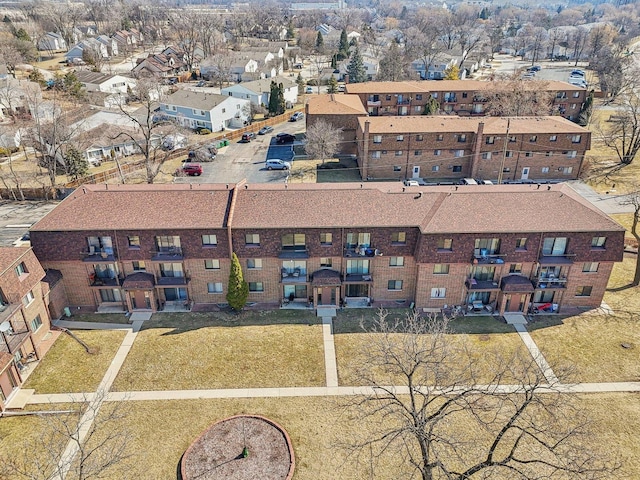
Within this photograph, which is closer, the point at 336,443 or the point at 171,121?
the point at 336,443

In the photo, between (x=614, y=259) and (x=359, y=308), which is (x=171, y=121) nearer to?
(x=359, y=308)

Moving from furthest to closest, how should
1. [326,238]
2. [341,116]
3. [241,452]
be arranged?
[341,116]
[326,238]
[241,452]

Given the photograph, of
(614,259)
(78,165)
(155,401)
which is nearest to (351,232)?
(155,401)

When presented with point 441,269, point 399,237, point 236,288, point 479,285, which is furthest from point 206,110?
point 479,285

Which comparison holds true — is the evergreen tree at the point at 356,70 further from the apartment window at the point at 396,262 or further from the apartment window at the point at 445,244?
the apartment window at the point at 445,244

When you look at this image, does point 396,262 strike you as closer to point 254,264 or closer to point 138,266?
point 254,264
